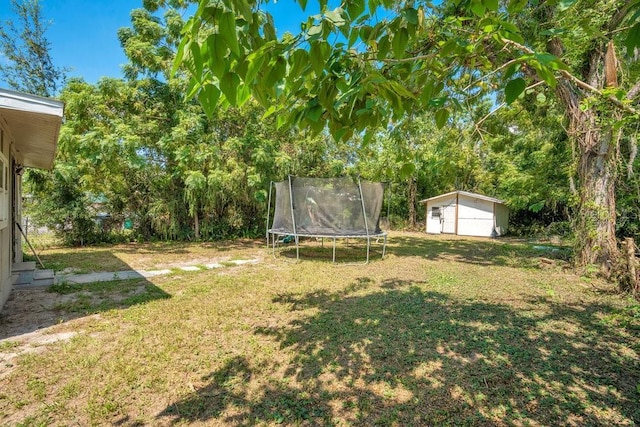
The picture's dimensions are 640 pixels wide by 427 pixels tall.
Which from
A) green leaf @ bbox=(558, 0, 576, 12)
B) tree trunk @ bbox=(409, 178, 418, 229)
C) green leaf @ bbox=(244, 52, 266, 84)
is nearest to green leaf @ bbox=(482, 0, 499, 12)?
green leaf @ bbox=(558, 0, 576, 12)

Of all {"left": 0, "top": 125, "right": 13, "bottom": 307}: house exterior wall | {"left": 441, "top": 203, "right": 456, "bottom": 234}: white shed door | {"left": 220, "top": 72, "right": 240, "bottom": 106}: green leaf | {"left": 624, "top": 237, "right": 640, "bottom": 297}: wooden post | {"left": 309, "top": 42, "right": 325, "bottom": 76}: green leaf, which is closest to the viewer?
{"left": 220, "top": 72, "right": 240, "bottom": 106}: green leaf

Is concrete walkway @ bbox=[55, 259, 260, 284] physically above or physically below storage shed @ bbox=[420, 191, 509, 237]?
below

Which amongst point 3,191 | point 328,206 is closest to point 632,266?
point 328,206

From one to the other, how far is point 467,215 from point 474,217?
0.33 m

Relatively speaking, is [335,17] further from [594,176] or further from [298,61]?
[594,176]

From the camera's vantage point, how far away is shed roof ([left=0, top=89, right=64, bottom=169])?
9.95 feet

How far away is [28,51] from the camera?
44.7 feet

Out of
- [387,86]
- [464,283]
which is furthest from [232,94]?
[464,283]

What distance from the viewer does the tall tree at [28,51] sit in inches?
519

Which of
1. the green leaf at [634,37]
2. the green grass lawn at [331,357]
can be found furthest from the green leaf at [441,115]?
the green grass lawn at [331,357]

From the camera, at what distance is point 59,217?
344 inches

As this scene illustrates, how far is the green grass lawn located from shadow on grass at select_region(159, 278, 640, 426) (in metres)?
0.01

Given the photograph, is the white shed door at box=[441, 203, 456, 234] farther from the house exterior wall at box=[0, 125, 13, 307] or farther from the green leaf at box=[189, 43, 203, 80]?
the green leaf at box=[189, 43, 203, 80]

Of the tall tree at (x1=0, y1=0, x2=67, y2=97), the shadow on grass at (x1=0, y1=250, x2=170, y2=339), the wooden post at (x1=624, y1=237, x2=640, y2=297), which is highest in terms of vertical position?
the tall tree at (x1=0, y1=0, x2=67, y2=97)
